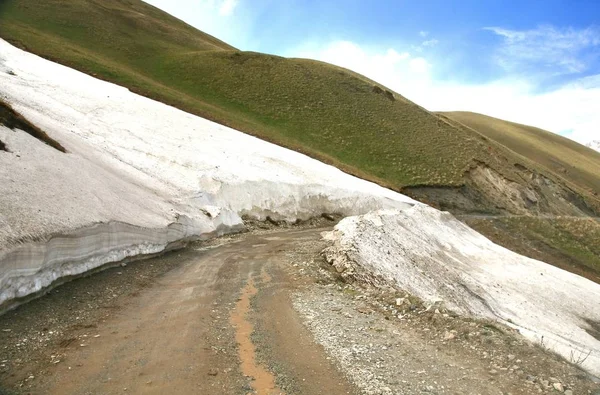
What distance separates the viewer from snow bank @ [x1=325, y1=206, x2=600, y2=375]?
1638 centimetres

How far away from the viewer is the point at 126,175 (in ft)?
73.7

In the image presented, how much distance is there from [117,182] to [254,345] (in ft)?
45.1

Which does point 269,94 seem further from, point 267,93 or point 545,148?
point 545,148

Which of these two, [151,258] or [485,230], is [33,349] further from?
[485,230]

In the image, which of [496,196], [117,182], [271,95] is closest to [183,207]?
[117,182]

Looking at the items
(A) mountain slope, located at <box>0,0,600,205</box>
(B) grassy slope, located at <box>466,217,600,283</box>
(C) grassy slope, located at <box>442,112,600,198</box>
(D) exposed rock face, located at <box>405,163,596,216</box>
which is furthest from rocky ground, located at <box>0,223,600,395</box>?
(C) grassy slope, located at <box>442,112,600,198</box>

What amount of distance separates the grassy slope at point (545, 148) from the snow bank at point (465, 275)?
8882 cm

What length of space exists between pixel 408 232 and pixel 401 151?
1596 inches

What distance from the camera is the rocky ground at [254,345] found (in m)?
7.35

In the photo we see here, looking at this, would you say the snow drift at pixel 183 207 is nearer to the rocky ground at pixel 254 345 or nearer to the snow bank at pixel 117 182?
the snow bank at pixel 117 182

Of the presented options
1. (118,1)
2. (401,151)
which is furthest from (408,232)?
(118,1)

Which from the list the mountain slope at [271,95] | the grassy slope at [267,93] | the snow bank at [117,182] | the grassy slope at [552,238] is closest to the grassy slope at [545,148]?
the mountain slope at [271,95]

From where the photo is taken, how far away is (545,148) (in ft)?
427

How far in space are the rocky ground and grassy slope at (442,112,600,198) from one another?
362 ft
